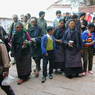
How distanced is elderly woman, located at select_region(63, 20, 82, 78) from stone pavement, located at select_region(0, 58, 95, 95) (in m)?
0.26

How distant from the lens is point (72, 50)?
7.66 metres

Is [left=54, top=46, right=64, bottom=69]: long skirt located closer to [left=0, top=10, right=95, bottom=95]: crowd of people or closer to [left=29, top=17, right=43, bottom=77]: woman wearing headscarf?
[left=0, top=10, right=95, bottom=95]: crowd of people

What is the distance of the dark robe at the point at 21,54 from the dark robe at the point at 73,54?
1128mm

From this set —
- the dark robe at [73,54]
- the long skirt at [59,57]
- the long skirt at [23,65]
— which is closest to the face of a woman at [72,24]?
the dark robe at [73,54]

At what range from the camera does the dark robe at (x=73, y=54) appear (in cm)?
755

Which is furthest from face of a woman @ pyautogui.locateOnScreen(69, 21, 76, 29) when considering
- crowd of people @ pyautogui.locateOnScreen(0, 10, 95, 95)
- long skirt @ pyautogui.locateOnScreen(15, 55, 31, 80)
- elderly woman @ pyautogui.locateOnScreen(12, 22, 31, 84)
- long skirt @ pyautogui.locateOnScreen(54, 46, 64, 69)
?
long skirt @ pyautogui.locateOnScreen(15, 55, 31, 80)

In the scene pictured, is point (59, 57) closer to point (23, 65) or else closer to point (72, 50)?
point (72, 50)

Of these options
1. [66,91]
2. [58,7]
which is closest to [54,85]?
[66,91]

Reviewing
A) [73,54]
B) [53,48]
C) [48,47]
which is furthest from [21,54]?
[73,54]

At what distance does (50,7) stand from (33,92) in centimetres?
2672

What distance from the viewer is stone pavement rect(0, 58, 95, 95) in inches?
265

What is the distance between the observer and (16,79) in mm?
7996

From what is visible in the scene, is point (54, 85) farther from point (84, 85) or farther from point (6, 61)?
point (6, 61)

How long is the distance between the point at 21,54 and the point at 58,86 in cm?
137
